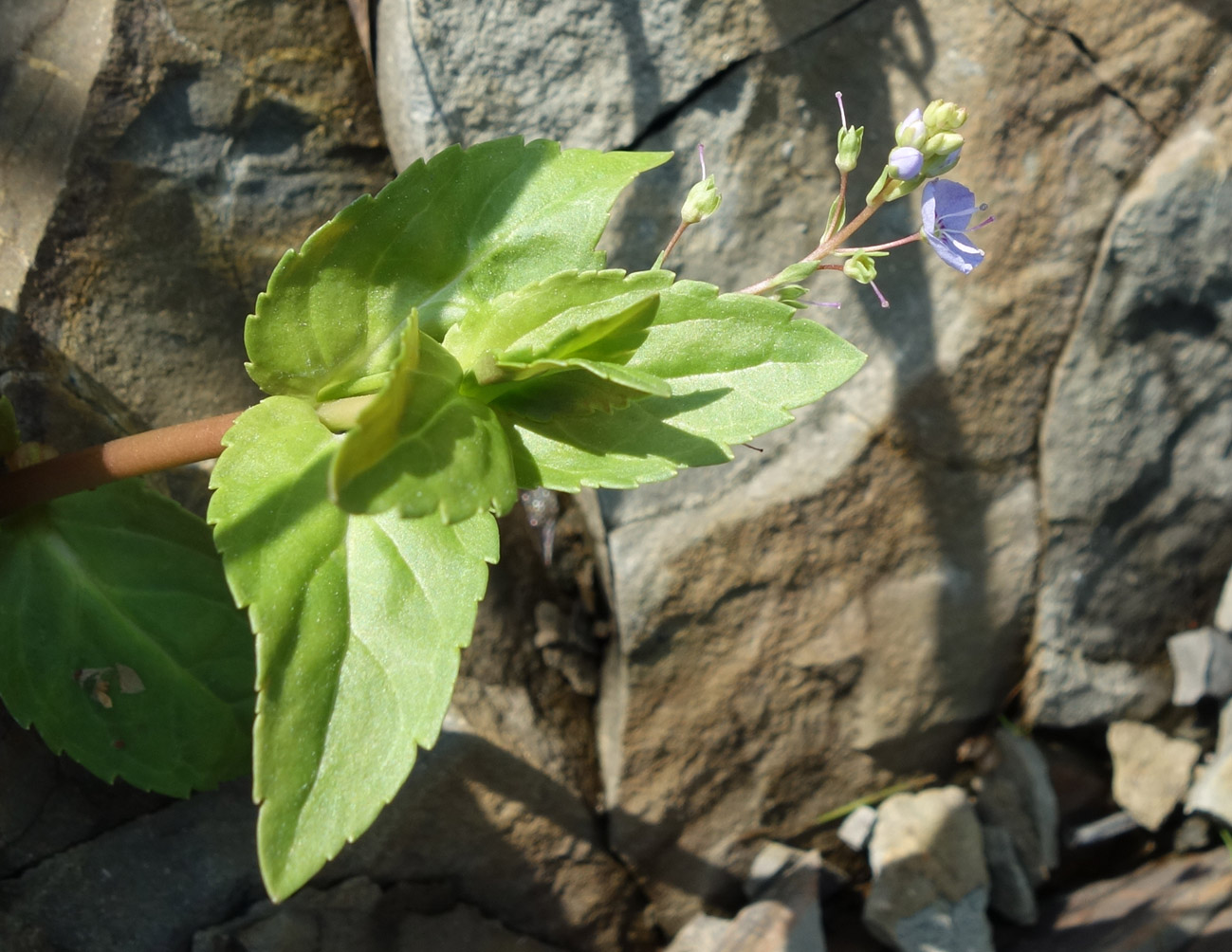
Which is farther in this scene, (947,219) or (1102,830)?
(1102,830)

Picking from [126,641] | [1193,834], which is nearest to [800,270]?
[126,641]

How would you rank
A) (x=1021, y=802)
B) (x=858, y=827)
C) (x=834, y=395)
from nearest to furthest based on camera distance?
(x=834, y=395)
(x=858, y=827)
(x=1021, y=802)

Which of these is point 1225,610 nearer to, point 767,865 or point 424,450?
point 767,865

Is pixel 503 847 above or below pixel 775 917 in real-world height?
above

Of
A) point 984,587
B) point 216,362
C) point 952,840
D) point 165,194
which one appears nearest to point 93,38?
point 165,194

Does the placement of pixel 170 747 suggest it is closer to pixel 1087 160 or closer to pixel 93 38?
pixel 93 38

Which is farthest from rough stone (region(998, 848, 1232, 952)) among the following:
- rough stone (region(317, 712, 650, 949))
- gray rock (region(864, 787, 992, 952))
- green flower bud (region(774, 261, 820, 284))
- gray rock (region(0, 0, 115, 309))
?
gray rock (region(0, 0, 115, 309))
